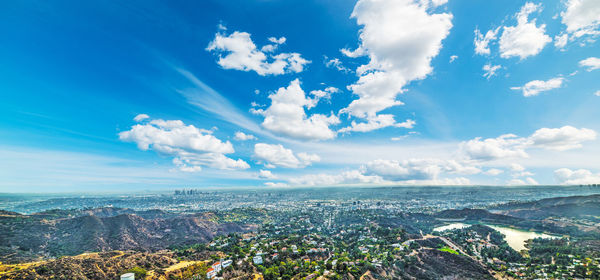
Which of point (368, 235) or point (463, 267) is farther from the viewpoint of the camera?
point (368, 235)

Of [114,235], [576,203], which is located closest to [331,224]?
[114,235]

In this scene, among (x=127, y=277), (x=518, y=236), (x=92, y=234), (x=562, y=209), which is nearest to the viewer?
(x=127, y=277)

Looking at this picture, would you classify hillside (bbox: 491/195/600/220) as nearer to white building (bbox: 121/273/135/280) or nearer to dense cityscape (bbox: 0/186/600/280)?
dense cityscape (bbox: 0/186/600/280)

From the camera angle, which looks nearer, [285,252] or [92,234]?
[285,252]

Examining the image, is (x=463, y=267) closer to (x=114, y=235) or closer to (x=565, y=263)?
(x=565, y=263)

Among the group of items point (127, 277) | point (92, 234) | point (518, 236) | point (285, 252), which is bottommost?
point (518, 236)

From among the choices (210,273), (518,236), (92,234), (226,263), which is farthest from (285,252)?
(518,236)

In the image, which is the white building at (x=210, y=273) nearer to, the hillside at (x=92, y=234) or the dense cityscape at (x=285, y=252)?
the dense cityscape at (x=285, y=252)

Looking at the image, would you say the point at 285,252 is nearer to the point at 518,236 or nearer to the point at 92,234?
the point at 92,234

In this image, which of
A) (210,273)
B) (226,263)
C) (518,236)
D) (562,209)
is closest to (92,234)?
(226,263)

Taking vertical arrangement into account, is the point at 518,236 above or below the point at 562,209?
below

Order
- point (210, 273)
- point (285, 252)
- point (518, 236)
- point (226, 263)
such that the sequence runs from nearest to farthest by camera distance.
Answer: point (210, 273)
point (226, 263)
point (285, 252)
point (518, 236)
